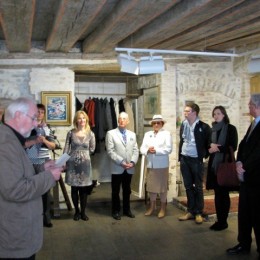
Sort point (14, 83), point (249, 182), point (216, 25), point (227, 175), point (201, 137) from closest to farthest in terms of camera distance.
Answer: point (249, 182) → point (227, 175) → point (216, 25) → point (201, 137) → point (14, 83)

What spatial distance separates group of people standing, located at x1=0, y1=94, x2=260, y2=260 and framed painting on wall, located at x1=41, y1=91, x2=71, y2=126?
2.69 feet

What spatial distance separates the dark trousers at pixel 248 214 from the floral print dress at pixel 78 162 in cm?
218

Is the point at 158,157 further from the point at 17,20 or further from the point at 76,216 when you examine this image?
the point at 17,20

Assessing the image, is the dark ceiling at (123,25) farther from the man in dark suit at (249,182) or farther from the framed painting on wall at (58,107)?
the man in dark suit at (249,182)

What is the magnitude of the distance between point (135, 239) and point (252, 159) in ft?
5.77

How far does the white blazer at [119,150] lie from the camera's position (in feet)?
16.7

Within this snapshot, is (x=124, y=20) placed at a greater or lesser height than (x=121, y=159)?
greater

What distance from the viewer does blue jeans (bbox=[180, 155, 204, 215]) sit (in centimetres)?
484

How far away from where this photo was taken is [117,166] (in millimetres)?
5090

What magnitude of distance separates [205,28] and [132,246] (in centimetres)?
276

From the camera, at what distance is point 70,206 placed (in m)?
5.61

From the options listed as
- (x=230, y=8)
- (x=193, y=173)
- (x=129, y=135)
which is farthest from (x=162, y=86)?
(x=230, y=8)

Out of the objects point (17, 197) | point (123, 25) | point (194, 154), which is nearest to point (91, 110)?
point (194, 154)

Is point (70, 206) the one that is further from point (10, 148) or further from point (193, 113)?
point (10, 148)
